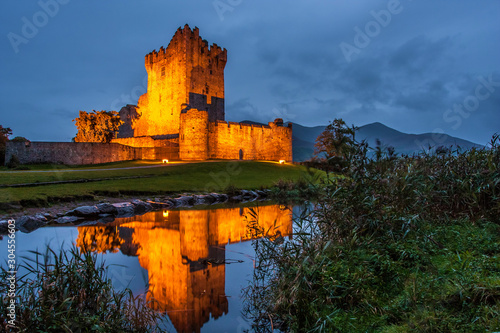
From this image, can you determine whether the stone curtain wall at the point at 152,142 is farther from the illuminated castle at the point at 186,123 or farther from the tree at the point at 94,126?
the tree at the point at 94,126

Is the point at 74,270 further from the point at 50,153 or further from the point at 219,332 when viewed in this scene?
the point at 50,153

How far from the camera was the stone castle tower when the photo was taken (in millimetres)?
41875

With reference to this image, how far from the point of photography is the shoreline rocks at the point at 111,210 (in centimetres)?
966

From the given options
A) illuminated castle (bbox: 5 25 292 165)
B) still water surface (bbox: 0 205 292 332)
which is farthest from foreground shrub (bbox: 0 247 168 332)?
illuminated castle (bbox: 5 25 292 165)

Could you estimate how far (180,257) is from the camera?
22.9 ft

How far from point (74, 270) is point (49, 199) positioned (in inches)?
388

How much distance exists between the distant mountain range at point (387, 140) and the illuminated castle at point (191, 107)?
9150mm

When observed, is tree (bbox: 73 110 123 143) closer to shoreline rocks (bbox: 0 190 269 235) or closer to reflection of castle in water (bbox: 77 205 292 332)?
shoreline rocks (bbox: 0 190 269 235)

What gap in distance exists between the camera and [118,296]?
3963mm

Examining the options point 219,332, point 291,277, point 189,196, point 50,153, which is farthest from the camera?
point 50,153

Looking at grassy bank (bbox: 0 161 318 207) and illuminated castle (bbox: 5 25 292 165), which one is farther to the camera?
illuminated castle (bbox: 5 25 292 165)

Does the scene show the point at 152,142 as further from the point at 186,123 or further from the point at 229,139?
the point at 229,139

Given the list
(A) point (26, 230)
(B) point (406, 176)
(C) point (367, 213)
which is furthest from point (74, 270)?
(A) point (26, 230)

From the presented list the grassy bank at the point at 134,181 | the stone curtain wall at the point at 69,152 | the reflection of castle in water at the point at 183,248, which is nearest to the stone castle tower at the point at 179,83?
the stone curtain wall at the point at 69,152
